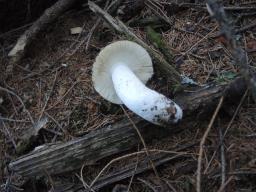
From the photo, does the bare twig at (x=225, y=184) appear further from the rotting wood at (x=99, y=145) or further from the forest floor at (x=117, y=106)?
the rotting wood at (x=99, y=145)

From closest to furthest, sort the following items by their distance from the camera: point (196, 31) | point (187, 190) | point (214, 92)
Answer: point (187, 190)
point (214, 92)
point (196, 31)

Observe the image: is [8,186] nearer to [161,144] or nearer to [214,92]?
[161,144]

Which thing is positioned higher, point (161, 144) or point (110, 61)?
point (110, 61)

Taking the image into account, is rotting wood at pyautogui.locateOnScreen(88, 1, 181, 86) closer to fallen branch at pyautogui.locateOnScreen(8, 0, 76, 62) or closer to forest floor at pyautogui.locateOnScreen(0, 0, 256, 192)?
forest floor at pyautogui.locateOnScreen(0, 0, 256, 192)

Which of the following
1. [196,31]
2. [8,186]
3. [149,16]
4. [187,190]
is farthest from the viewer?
[149,16]

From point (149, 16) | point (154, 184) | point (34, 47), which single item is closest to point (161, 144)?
point (154, 184)

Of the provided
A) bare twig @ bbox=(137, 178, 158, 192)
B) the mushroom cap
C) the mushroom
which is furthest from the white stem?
bare twig @ bbox=(137, 178, 158, 192)

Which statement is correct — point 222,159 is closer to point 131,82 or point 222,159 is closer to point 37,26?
point 131,82
